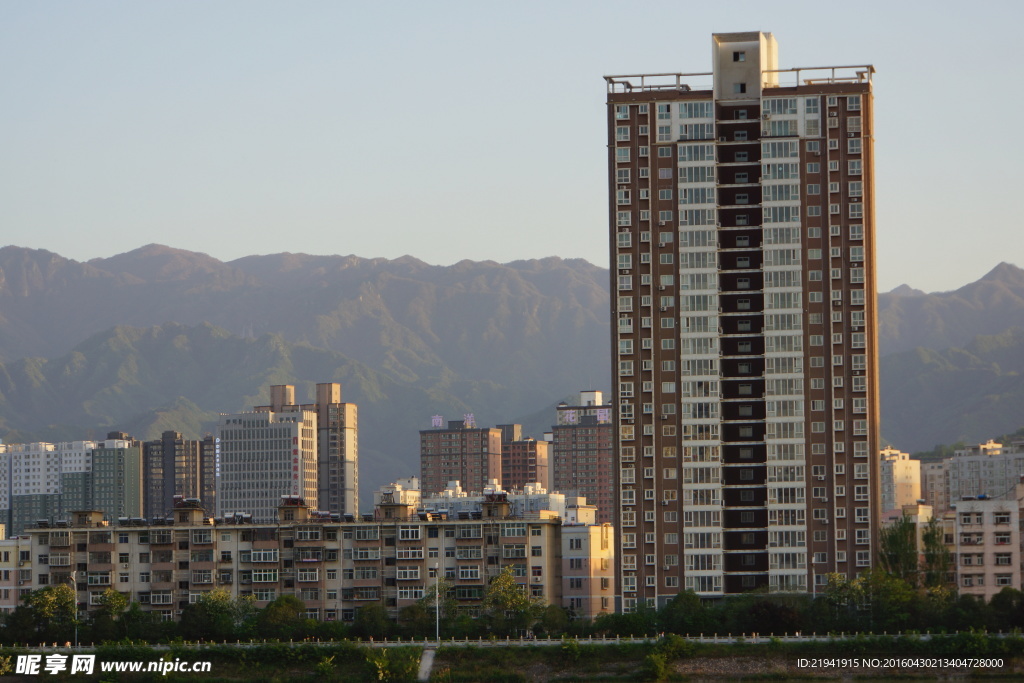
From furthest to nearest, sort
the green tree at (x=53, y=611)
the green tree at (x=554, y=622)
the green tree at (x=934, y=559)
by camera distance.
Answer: the green tree at (x=53, y=611) < the green tree at (x=934, y=559) < the green tree at (x=554, y=622)

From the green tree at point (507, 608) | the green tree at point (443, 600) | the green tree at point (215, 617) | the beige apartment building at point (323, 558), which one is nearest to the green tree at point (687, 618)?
the green tree at point (507, 608)

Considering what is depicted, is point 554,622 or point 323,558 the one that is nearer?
point 554,622

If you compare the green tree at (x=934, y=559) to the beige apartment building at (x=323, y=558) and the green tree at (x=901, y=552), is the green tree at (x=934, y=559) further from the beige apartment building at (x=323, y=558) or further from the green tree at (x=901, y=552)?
the beige apartment building at (x=323, y=558)

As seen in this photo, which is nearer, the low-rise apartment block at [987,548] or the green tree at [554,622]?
the green tree at [554,622]

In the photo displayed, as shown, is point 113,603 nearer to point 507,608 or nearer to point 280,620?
point 280,620

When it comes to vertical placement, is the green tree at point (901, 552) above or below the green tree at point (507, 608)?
above

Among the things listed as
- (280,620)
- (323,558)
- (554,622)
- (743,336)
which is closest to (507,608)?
(554,622)

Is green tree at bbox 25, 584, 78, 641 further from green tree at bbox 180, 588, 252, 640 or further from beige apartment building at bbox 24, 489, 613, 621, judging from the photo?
green tree at bbox 180, 588, 252, 640

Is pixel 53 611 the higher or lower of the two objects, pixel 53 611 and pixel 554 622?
the higher

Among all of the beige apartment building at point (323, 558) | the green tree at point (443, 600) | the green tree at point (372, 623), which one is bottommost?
the green tree at point (372, 623)

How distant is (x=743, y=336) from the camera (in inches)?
4781

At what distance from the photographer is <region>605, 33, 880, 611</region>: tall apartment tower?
11825cm

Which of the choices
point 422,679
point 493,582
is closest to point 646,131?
point 493,582

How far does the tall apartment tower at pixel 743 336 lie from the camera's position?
118250 mm
